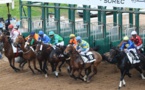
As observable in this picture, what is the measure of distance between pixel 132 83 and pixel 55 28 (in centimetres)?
655

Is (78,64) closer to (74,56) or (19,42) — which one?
(74,56)

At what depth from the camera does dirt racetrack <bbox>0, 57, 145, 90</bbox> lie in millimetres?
15273

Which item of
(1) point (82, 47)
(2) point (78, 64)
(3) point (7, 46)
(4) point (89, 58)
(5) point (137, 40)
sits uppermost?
(5) point (137, 40)

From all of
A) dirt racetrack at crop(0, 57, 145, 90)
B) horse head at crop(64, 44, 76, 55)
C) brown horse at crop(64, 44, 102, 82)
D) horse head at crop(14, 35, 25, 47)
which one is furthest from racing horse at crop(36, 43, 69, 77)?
horse head at crop(64, 44, 76, 55)

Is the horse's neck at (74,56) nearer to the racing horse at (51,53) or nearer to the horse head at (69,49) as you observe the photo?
the horse head at (69,49)

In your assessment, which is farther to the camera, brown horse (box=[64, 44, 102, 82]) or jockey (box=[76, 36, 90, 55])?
jockey (box=[76, 36, 90, 55])

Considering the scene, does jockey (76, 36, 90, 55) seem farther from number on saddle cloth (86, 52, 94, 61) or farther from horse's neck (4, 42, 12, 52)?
horse's neck (4, 42, 12, 52)

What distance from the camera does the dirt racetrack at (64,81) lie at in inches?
601

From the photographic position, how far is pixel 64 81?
16.2 meters

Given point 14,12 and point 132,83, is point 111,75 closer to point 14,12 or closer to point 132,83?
point 132,83

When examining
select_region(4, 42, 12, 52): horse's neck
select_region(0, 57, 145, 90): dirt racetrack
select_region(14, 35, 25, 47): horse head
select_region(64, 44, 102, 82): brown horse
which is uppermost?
select_region(14, 35, 25, 47): horse head

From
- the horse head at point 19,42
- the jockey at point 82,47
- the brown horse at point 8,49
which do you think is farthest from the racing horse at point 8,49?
the jockey at point 82,47

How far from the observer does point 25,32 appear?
2202cm

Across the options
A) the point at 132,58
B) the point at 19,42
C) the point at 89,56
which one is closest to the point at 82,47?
the point at 89,56
